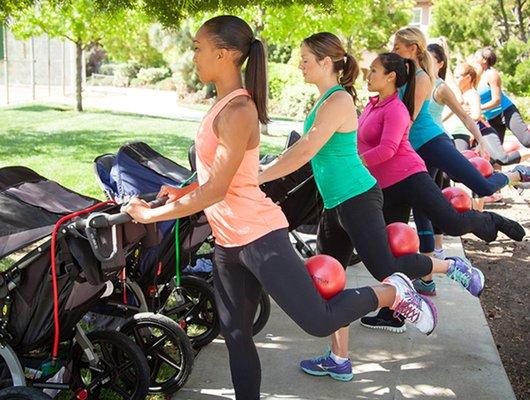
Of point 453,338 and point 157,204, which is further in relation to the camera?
point 453,338

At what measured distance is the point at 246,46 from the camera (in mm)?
2961

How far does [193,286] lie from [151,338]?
710 mm

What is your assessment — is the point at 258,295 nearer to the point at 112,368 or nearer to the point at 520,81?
the point at 112,368

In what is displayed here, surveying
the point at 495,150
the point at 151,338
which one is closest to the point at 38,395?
the point at 151,338

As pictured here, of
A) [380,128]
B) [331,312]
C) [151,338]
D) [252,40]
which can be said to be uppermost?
[252,40]

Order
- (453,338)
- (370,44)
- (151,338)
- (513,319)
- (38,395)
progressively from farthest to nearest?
(370,44)
(513,319)
(453,338)
(151,338)
(38,395)

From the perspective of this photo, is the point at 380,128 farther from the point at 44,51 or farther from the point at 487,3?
the point at 487,3

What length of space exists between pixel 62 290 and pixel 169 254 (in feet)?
2.91

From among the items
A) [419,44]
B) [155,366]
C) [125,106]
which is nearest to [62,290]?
[155,366]

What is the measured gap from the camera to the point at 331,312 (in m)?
3.11

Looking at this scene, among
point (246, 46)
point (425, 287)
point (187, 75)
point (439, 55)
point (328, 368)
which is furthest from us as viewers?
point (187, 75)

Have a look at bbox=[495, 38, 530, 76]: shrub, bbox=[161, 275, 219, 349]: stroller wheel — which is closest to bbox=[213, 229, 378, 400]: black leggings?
bbox=[161, 275, 219, 349]: stroller wheel

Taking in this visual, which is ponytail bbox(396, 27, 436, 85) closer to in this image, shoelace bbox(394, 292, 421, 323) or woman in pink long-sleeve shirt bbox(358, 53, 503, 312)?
woman in pink long-sleeve shirt bbox(358, 53, 503, 312)

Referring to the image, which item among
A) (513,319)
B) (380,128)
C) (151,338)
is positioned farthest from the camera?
(513,319)
